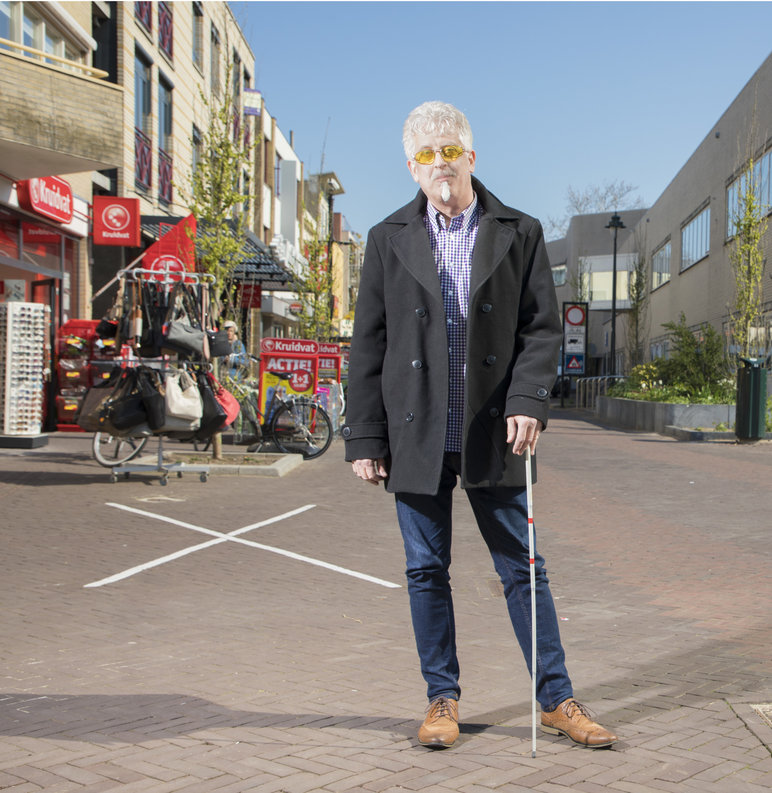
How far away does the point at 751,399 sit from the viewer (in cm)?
1905

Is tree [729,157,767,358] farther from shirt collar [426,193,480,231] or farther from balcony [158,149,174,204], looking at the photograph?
shirt collar [426,193,480,231]

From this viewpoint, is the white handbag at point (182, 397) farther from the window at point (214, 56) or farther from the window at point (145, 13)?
the window at point (214, 56)

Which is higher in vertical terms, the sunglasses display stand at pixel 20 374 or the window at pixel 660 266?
the window at pixel 660 266

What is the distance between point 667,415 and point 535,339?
64.8 feet

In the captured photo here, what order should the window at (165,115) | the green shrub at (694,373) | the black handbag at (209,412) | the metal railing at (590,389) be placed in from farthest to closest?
the metal railing at (590,389), the window at (165,115), the green shrub at (694,373), the black handbag at (209,412)

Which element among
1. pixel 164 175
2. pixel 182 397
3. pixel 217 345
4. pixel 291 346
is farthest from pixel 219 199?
pixel 164 175

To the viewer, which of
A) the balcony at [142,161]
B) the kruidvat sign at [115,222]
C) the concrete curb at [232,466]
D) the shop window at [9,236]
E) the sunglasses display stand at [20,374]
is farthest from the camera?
the balcony at [142,161]

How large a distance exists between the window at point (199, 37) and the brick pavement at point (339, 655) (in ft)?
70.3

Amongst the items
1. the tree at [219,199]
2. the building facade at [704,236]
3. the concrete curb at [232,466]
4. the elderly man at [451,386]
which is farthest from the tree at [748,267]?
the elderly man at [451,386]

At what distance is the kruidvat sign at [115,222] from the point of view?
1930 cm

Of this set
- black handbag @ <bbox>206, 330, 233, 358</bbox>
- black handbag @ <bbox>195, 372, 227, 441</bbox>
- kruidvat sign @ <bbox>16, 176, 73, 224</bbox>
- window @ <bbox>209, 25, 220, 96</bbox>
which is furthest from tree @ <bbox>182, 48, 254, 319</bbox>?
window @ <bbox>209, 25, 220, 96</bbox>

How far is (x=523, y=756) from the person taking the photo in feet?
10.9

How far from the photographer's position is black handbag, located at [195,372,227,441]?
11.1m

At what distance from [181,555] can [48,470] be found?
5.62 meters
